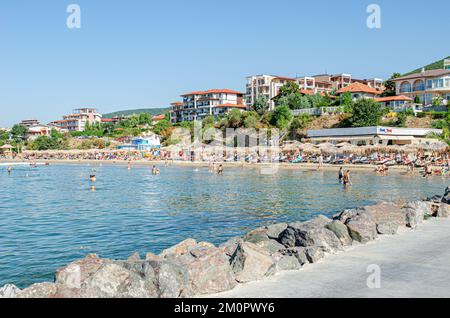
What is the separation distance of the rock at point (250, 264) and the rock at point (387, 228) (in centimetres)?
465

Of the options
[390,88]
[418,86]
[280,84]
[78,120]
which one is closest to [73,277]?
[418,86]

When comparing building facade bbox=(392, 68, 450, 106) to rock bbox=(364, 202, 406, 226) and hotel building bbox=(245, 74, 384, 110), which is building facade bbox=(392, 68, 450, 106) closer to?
hotel building bbox=(245, 74, 384, 110)

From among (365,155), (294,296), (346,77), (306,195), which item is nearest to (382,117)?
(365,155)

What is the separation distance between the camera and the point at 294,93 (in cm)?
8150

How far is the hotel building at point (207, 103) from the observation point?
4122 inches

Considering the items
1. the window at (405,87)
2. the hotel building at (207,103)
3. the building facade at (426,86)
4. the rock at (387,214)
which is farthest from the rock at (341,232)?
the hotel building at (207,103)

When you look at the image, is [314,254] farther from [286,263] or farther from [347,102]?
[347,102]

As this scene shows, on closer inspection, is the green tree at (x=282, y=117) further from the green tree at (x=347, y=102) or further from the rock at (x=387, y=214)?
the rock at (x=387, y=214)

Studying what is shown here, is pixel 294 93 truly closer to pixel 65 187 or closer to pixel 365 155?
pixel 365 155

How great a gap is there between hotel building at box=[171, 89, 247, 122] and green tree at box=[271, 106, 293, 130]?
2940 centimetres

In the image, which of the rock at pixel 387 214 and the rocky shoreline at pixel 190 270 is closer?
the rocky shoreline at pixel 190 270

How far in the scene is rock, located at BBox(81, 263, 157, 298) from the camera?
6.95 m

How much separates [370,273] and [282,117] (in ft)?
210
